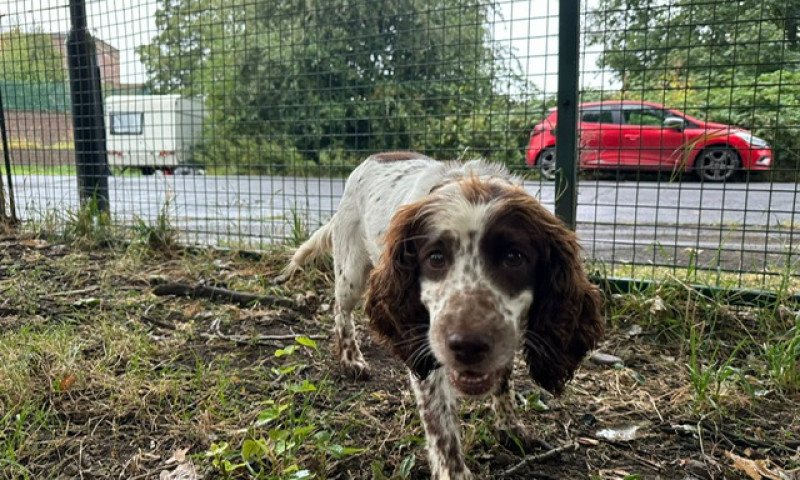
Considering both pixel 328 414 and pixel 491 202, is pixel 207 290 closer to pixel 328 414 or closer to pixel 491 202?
pixel 328 414

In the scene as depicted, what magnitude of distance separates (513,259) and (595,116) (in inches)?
103

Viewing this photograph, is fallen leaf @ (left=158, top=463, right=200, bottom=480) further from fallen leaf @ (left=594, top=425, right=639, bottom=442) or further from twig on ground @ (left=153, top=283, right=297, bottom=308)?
twig on ground @ (left=153, top=283, right=297, bottom=308)

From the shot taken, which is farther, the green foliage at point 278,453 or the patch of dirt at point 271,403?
the patch of dirt at point 271,403

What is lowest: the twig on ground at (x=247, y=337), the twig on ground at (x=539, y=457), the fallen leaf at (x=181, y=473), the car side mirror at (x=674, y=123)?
the twig on ground at (x=539, y=457)

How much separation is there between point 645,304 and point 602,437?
1.25 m

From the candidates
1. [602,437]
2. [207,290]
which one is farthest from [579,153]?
[207,290]

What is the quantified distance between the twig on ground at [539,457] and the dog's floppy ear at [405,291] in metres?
0.45

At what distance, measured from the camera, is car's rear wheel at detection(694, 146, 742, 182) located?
3514 mm

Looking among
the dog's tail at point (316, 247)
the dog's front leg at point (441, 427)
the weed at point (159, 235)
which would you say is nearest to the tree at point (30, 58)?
the weed at point (159, 235)

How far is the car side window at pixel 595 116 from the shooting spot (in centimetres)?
386

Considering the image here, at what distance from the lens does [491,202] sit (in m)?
1.80

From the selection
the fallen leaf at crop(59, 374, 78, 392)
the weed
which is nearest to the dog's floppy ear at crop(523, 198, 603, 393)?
the fallen leaf at crop(59, 374, 78, 392)

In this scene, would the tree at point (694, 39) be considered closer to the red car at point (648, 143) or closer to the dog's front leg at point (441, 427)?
the red car at point (648, 143)

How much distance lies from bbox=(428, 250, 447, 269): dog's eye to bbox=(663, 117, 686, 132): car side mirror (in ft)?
9.15
